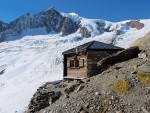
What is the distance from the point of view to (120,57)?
3019cm

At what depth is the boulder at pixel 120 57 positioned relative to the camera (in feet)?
98.7

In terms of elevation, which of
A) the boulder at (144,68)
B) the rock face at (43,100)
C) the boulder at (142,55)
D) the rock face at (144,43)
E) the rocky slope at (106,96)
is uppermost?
the rock face at (144,43)

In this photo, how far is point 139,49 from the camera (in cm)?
3127

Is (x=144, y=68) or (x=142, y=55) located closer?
(x=144, y=68)

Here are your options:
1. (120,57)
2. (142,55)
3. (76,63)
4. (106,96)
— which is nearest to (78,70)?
(76,63)

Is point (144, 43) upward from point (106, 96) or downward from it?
upward

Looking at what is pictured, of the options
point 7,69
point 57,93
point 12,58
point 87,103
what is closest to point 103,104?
point 87,103

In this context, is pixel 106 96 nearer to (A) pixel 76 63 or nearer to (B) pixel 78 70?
(B) pixel 78 70

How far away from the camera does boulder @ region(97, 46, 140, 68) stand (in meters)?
30.1

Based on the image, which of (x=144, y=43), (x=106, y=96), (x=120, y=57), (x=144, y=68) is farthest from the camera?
(x=144, y=43)

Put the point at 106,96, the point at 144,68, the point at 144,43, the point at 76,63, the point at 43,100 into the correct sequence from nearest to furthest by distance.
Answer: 1. the point at 106,96
2. the point at 144,68
3. the point at 43,100
4. the point at 76,63
5. the point at 144,43

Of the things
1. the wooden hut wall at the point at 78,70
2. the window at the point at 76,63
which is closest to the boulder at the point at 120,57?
the wooden hut wall at the point at 78,70

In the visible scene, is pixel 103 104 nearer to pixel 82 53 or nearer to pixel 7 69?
pixel 82 53

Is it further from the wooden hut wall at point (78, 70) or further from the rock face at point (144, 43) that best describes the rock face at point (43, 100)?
the rock face at point (144, 43)
